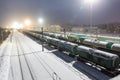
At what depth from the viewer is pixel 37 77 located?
11672mm

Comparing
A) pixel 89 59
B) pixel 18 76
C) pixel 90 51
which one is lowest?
pixel 18 76

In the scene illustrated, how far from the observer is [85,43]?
25.3 metres

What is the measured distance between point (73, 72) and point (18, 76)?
5.46 metres

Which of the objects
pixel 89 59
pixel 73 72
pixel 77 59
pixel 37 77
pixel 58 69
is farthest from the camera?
pixel 77 59

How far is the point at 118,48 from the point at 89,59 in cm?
534

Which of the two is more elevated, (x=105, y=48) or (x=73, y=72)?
(x=105, y=48)

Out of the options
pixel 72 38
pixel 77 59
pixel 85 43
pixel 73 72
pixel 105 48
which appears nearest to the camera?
pixel 73 72

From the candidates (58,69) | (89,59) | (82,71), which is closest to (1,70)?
(58,69)

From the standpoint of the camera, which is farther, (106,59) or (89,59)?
(89,59)

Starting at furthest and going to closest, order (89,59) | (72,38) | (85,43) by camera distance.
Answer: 1. (72,38)
2. (85,43)
3. (89,59)

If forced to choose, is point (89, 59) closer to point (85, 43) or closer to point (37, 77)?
point (37, 77)

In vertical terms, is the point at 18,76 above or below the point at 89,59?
below

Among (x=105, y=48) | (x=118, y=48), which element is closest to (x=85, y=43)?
(x=105, y=48)

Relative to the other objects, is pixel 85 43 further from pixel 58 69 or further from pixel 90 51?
pixel 58 69
